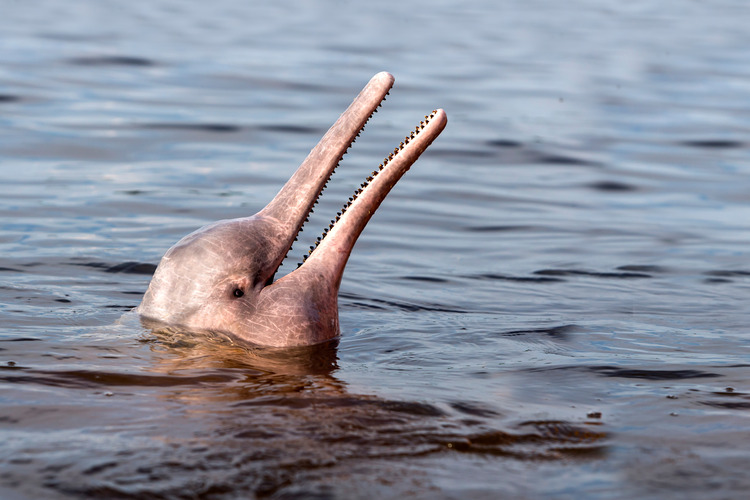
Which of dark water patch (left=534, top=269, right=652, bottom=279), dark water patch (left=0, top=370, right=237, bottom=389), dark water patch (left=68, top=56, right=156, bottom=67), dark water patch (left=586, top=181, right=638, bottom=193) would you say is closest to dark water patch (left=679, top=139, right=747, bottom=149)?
dark water patch (left=586, top=181, right=638, bottom=193)

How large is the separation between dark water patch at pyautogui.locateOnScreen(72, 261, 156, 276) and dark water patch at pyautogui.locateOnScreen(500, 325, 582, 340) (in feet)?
10.9

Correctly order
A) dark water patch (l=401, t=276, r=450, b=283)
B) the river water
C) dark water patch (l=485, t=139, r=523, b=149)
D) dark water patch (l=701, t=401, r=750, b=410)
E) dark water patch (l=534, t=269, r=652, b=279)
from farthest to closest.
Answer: dark water patch (l=485, t=139, r=523, b=149)
dark water patch (l=534, t=269, r=652, b=279)
dark water patch (l=401, t=276, r=450, b=283)
dark water patch (l=701, t=401, r=750, b=410)
the river water

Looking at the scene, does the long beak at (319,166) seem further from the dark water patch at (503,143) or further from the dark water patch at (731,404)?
the dark water patch at (503,143)

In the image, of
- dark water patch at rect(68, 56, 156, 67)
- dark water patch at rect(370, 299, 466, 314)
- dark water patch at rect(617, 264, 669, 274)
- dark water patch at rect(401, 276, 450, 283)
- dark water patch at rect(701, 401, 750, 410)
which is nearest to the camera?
dark water patch at rect(701, 401, 750, 410)

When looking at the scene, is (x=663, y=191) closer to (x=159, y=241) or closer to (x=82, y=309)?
(x=159, y=241)

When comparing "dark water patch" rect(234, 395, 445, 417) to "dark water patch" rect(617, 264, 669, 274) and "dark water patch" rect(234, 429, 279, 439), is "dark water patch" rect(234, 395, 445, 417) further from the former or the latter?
"dark water patch" rect(617, 264, 669, 274)

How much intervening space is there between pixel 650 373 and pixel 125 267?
4.71 metres

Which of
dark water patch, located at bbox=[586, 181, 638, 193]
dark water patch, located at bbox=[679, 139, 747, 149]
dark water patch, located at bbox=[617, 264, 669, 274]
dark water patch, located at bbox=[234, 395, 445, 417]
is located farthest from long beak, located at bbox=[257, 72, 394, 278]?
dark water patch, located at bbox=[679, 139, 747, 149]

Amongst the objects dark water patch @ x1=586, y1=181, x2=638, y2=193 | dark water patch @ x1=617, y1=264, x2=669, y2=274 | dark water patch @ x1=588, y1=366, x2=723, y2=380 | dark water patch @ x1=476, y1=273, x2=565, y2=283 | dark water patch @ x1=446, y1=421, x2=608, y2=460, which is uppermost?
dark water patch @ x1=586, y1=181, x2=638, y2=193

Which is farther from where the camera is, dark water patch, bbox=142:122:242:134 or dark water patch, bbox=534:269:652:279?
dark water patch, bbox=142:122:242:134

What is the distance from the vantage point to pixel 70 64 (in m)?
19.0

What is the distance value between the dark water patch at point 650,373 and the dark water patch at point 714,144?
997 cm

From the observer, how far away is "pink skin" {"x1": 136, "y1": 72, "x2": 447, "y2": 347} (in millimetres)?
5980

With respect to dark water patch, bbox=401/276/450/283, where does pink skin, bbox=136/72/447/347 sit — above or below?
above
